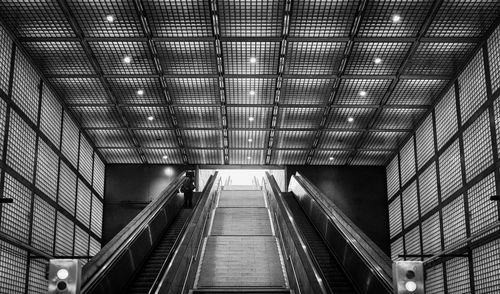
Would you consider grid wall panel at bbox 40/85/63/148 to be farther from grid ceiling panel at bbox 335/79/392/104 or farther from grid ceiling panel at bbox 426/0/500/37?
grid ceiling panel at bbox 426/0/500/37

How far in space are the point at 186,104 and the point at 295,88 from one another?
379cm

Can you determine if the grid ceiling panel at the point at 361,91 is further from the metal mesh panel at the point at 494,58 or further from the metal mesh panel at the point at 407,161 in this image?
the metal mesh panel at the point at 407,161

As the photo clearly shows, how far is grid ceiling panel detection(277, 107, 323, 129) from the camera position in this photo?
68.3ft

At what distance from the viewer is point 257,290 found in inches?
477

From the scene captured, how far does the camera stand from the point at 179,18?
14.8 meters

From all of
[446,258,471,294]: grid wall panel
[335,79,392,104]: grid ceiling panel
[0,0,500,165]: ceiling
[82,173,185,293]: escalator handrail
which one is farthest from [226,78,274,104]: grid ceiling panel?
[446,258,471,294]: grid wall panel

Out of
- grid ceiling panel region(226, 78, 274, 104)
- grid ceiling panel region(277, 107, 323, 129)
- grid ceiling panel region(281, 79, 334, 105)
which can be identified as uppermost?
grid ceiling panel region(226, 78, 274, 104)

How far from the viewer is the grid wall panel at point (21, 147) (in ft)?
50.7

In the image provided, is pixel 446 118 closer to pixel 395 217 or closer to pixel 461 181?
pixel 461 181

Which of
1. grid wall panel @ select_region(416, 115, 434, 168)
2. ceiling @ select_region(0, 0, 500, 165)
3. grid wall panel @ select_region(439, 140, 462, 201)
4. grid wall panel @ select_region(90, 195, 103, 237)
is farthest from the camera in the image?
grid wall panel @ select_region(90, 195, 103, 237)

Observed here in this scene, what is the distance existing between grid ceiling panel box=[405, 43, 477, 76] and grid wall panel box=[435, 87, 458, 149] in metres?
0.98

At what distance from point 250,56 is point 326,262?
614 cm

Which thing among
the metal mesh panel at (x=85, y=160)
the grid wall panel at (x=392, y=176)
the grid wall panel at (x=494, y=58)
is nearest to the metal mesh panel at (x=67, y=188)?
the metal mesh panel at (x=85, y=160)

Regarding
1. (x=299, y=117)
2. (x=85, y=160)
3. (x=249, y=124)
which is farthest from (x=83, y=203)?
(x=299, y=117)
